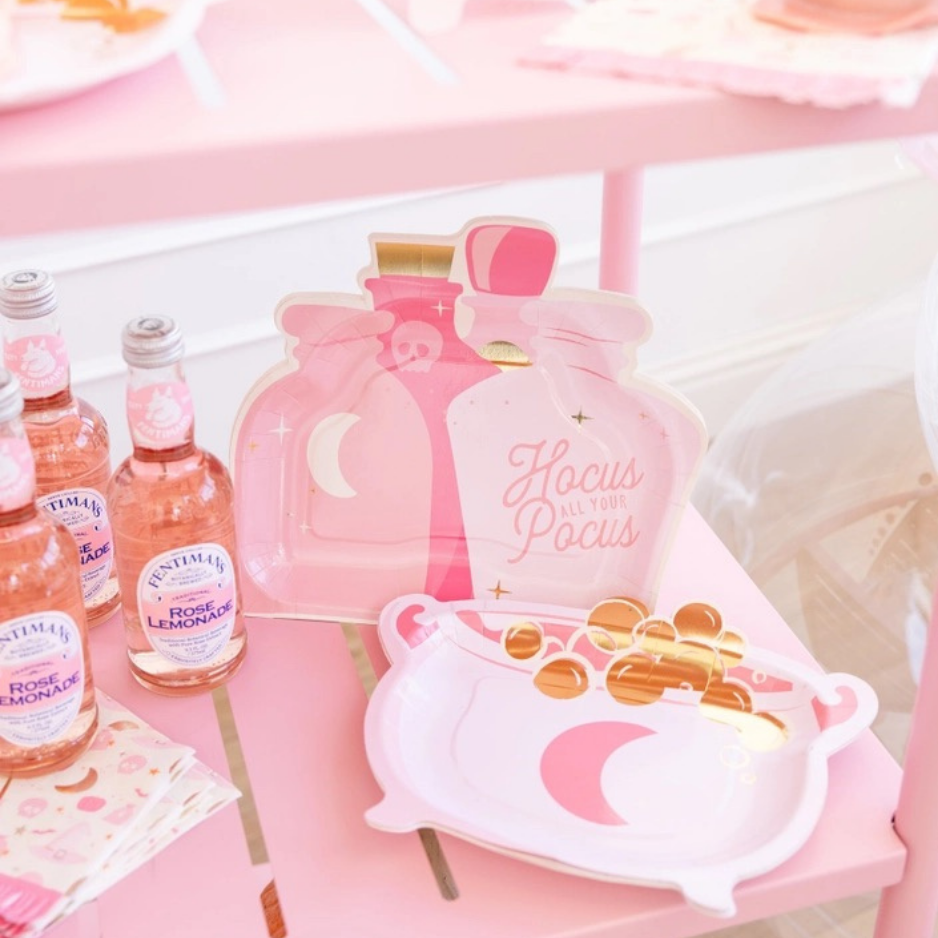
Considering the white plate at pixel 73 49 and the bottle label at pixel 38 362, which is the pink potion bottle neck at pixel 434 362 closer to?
the bottle label at pixel 38 362

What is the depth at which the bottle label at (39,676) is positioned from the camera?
2.69ft

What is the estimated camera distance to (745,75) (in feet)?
1.86

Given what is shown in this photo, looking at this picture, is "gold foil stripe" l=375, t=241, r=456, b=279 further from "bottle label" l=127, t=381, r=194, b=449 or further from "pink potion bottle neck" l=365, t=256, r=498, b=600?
"bottle label" l=127, t=381, r=194, b=449

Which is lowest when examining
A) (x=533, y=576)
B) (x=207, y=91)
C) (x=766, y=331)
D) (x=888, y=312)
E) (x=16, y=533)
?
(x=766, y=331)

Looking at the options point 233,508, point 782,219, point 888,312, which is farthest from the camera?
point 782,219

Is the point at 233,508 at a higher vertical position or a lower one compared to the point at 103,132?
lower

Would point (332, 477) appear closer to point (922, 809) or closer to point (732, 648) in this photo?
point (732, 648)

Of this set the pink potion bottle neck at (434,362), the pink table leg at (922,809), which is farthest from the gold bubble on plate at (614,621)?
the pink table leg at (922,809)

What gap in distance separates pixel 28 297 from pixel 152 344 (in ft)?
0.44

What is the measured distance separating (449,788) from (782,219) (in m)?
1.82

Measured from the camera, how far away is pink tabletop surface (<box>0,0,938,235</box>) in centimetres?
51

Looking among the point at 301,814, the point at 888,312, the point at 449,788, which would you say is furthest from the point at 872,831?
the point at 888,312

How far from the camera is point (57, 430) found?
3.18ft

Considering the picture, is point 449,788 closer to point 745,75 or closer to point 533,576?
point 533,576
